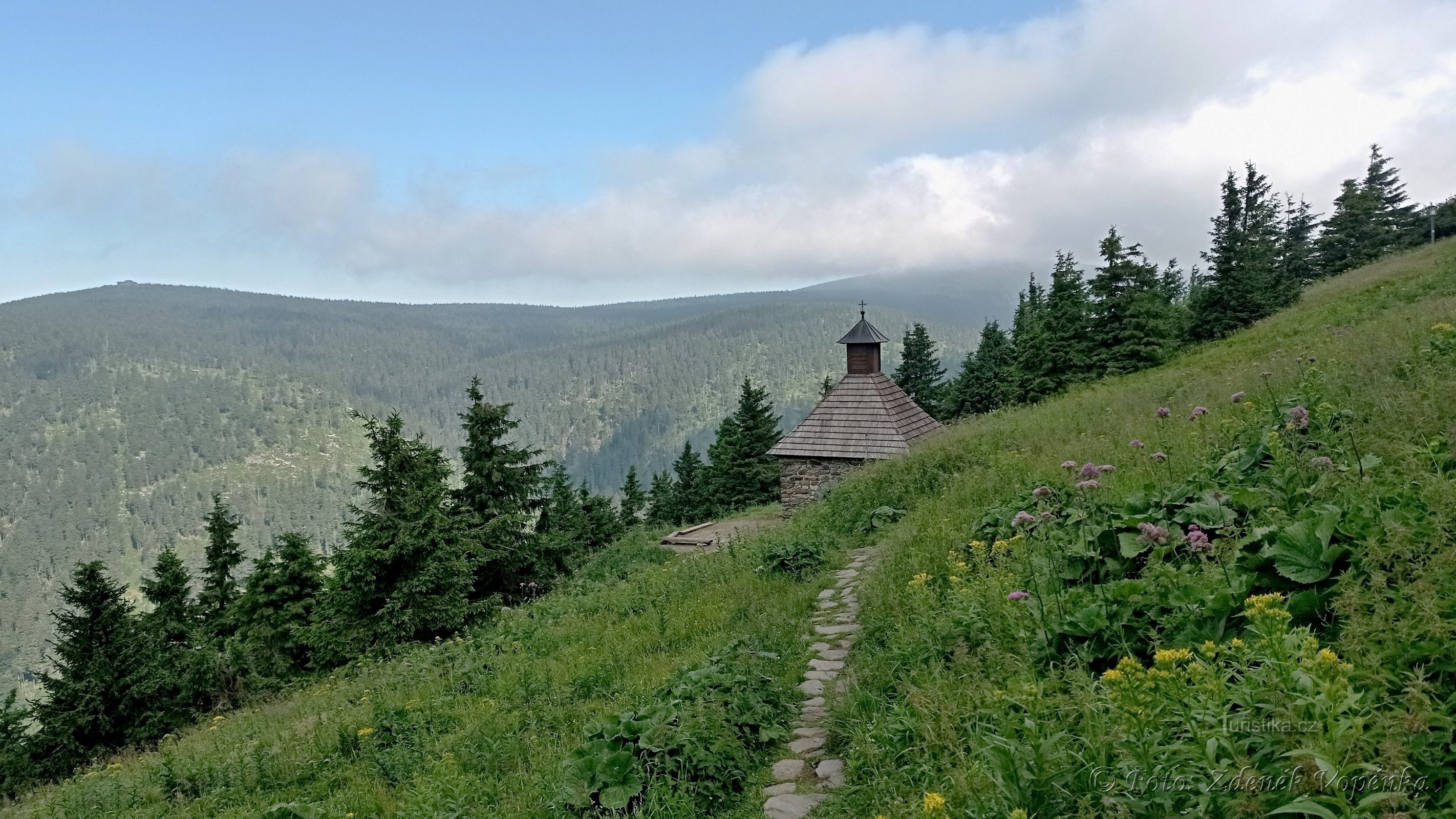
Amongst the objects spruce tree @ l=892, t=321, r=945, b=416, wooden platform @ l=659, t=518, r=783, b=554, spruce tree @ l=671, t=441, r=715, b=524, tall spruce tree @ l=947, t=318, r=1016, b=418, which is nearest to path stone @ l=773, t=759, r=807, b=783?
wooden platform @ l=659, t=518, r=783, b=554

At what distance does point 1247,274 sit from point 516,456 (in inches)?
1140

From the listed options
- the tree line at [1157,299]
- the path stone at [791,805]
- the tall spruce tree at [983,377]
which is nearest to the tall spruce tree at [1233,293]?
the tree line at [1157,299]

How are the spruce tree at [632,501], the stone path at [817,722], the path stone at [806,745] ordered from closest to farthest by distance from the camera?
1. the stone path at [817,722]
2. the path stone at [806,745]
3. the spruce tree at [632,501]

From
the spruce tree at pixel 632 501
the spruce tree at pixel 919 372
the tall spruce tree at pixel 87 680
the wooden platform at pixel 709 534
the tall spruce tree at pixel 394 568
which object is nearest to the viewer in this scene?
the tall spruce tree at pixel 394 568

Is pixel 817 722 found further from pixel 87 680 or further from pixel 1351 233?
pixel 1351 233

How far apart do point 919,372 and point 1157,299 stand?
2287 centimetres

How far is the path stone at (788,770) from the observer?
4727 millimetres

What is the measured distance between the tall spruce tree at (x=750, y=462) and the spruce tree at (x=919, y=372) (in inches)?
449

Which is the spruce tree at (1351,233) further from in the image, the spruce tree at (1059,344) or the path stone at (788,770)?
the path stone at (788,770)

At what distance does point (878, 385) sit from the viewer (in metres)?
23.2

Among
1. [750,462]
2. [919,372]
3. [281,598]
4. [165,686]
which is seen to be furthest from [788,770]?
[919,372]

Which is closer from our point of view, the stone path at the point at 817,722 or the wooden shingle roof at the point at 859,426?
the stone path at the point at 817,722

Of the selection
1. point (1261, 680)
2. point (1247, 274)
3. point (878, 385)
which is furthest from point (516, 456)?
point (1247, 274)

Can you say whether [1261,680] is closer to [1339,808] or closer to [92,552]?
[1339,808]
